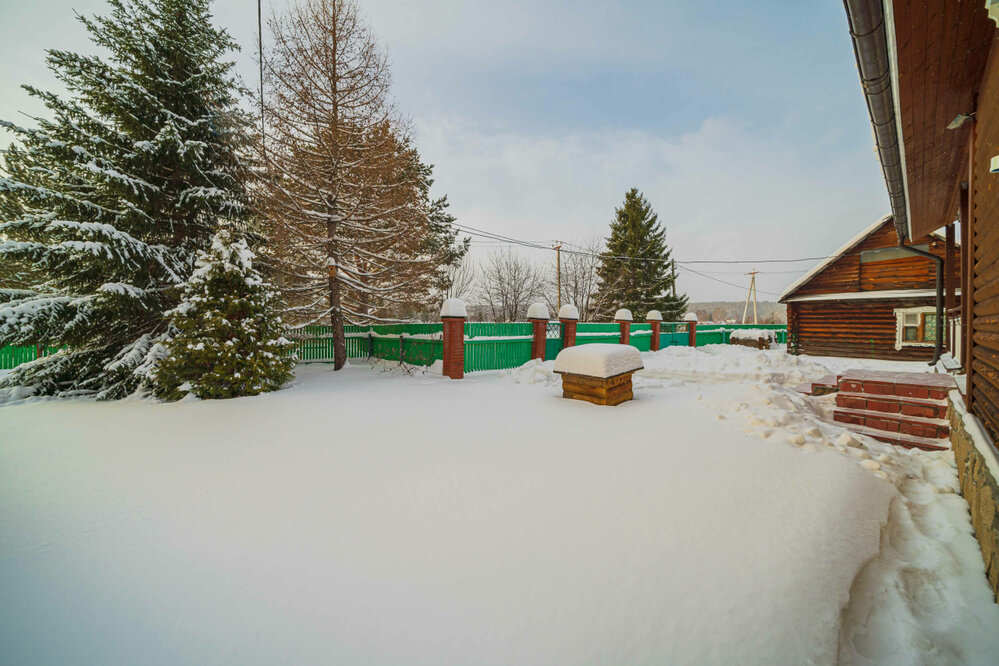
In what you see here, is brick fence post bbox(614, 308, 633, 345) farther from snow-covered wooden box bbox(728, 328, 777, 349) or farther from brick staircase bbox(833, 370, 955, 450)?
snow-covered wooden box bbox(728, 328, 777, 349)

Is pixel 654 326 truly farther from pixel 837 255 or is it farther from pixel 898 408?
pixel 898 408

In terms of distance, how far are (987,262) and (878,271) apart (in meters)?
14.8

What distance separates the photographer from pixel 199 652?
174 cm

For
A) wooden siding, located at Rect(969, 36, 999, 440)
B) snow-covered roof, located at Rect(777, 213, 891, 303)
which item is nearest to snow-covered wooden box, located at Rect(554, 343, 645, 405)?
wooden siding, located at Rect(969, 36, 999, 440)

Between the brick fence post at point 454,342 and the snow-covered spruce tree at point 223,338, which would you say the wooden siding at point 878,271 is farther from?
the snow-covered spruce tree at point 223,338

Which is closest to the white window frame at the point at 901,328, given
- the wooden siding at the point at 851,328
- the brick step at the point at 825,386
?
the wooden siding at the point at 851,328

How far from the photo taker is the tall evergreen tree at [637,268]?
26.4 meters

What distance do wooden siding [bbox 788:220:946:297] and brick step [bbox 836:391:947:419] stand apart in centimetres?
1226

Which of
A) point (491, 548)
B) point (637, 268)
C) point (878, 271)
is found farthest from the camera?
point (637, 268)

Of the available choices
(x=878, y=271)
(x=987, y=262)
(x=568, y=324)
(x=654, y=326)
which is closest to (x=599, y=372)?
(x=987, y=262)

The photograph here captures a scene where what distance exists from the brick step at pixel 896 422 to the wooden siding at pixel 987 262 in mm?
1101

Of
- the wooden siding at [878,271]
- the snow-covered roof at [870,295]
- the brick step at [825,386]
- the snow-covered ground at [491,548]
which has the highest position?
the wooden siding at [878,271]

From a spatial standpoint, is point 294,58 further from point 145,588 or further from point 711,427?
point 711,427

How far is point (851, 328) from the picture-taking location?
48.7 feet
